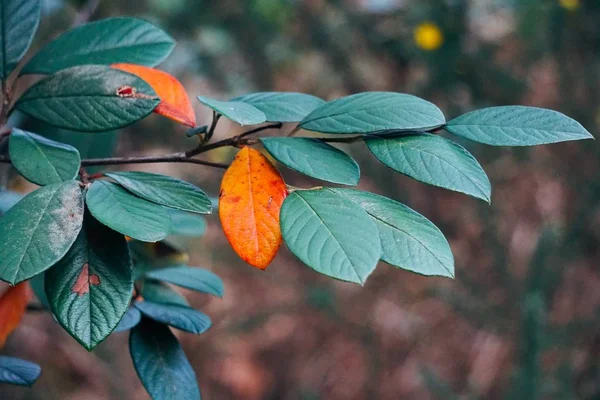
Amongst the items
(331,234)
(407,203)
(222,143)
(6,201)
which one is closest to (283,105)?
(222,143)

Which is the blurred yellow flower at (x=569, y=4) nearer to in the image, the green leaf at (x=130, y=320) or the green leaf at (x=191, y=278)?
the green leaf at (x=191, y=278)

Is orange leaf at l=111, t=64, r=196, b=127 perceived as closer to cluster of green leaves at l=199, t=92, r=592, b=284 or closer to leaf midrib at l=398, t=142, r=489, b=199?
cluster of green leaves at l=199, t=92, r=592, b=284

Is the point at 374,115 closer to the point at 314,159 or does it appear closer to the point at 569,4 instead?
the point at 314,159

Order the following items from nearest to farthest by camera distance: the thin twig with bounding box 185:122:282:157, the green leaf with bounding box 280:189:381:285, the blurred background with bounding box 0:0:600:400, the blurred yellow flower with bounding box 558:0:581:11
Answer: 1. the green leaf with bounding box 280:189:381:285
2. the thin twig with bounding box 185:122:282:157
3. the blurred yellow flower with bounding box 558:0:581:11
4. the blurred background with bounding box 0:0:600:400

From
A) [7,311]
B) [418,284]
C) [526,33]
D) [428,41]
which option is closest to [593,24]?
[526,33]

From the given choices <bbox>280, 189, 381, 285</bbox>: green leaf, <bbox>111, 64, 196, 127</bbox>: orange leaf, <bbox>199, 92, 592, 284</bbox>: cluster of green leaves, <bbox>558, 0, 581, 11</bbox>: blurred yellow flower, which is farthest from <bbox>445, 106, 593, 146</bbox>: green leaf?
<bbox>558, 0, 581, 11</bbox>: blurred yellow flower

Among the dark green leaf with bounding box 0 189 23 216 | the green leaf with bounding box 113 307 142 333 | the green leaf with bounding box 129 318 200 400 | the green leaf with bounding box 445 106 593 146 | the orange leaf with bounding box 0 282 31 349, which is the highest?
the green leaf with bounding box 445 106 593 146

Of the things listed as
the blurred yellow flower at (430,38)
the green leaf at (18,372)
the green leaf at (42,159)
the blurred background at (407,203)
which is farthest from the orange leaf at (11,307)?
the blurred yellow flower at (430,38)
